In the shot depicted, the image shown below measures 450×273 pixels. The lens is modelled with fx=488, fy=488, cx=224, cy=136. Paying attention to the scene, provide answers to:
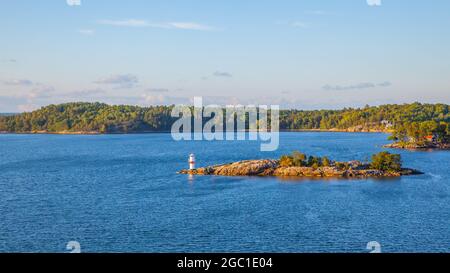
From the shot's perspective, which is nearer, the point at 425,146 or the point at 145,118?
the point at 425,146

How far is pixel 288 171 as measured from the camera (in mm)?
49062

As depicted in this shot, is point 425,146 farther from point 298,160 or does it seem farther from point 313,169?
point 313,169

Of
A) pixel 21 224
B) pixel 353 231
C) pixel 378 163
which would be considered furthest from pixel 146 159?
pixel 353 231

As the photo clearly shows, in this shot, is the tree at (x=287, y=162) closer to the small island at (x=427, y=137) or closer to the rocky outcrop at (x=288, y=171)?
the rocky outcrop at (x=288, y=171)

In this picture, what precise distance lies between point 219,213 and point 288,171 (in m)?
19.2

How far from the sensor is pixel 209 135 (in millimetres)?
152500

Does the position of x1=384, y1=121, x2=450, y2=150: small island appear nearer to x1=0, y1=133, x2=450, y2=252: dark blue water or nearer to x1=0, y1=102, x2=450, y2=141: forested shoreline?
x1=0, y1=133, x2=450, y2=252: dark blue water

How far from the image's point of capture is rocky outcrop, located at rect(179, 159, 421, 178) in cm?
4778

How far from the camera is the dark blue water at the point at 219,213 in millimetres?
24359

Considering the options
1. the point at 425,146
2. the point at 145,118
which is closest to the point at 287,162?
the point at 425,146

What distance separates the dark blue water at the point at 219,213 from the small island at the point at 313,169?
264cm

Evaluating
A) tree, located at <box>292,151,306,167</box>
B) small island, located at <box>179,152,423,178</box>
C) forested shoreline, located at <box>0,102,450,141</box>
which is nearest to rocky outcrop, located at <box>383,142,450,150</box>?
small island, located at <box>179,152,423,178</box>
